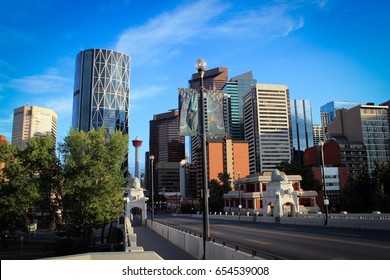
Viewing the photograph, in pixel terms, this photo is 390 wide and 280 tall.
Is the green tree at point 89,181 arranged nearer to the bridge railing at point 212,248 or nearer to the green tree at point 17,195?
the green tree at point 17,195

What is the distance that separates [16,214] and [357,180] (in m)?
56.4

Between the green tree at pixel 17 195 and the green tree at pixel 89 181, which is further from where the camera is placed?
the green tree at pixel 17 195

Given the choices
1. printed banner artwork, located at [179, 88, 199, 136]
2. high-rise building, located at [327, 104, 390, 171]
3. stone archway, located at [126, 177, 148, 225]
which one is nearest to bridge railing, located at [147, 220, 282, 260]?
printed banner artwork, located at [179, 88, 199, 136]

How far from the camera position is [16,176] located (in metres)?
38.0

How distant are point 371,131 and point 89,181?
130 metres

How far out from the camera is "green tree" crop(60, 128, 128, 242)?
36.1 meters

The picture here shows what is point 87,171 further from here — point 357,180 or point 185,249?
point 357,180

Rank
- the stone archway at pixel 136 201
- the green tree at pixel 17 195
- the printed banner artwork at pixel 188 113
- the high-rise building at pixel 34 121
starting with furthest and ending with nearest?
the high-rise building at pixel 34 121 → the stone archway at pixel 136 201 → the green tree at pixel 17 195 → the printed banner artwork at pixel 188 113

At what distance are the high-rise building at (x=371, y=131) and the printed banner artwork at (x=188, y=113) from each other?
13233 cm

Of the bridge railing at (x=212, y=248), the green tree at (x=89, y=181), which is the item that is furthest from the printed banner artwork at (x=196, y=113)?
the green tree at (x=89, y=181)

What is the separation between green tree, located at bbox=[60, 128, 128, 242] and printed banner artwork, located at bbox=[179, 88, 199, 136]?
79.9 feet

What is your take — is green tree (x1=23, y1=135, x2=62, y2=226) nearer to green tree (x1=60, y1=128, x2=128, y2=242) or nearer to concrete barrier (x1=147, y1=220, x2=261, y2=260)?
green tree (x1=60, y1=128, x2=128, y2=242)

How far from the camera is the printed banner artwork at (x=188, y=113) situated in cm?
1387

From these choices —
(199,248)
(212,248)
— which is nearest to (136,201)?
(199,248)
